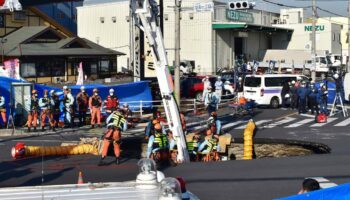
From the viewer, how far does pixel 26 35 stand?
4209 centimetres

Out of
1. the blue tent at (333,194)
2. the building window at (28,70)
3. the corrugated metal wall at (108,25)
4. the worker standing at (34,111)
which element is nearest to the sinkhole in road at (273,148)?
the worker standing at (34,111)

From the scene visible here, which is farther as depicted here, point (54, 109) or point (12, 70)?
point (12, 70)

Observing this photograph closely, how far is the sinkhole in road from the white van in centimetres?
1182

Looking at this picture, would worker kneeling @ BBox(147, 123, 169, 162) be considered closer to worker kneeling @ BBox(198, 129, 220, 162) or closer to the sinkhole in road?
worker kneeling @ BBox(198, 129, 220, 162)

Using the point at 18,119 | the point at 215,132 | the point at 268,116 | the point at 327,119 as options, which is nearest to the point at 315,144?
the point at 215,132

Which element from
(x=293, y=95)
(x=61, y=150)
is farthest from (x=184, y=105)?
(x=61, y=150)

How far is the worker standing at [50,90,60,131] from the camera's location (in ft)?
77.8

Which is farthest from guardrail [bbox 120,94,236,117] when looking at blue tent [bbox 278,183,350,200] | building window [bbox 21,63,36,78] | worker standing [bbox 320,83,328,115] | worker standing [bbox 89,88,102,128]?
blue tent [bbox 278,183,350,200]

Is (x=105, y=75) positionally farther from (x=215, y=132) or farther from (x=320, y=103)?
(x=215, y=132)

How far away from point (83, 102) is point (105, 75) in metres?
22.0

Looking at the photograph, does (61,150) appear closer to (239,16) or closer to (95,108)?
(95,108)

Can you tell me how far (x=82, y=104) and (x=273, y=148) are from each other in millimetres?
9156

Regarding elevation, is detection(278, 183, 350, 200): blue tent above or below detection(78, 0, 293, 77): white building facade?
below

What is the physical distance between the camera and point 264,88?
103 ft
